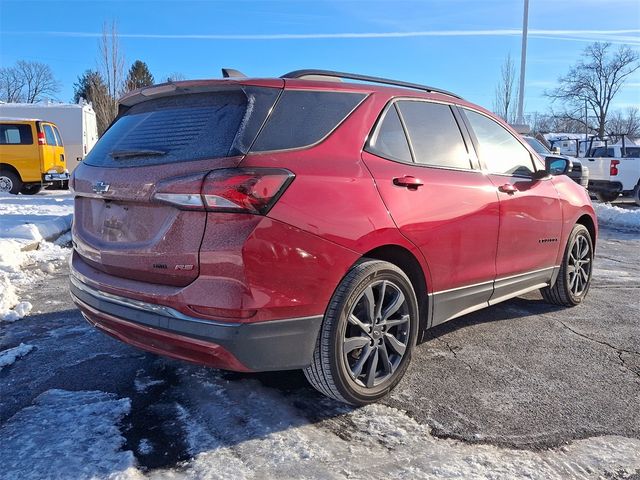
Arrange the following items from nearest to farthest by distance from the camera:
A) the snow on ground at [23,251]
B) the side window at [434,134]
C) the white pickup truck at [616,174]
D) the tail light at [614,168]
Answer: the side window at [434,134] → the snow on ground at [23,251] → the tail light at [614,168] → the white pickup truck at [616,174]

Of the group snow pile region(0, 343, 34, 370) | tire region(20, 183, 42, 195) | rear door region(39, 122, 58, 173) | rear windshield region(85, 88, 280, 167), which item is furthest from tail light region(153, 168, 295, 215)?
tire region(20, 183, 42, 195)

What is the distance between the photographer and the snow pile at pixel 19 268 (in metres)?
4.32

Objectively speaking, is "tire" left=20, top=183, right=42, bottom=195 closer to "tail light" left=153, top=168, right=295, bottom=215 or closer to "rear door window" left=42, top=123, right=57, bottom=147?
"rear door window" left=42, top=123, right=57, bottom=147

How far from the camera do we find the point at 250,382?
10.1ft

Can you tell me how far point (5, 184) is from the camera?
1494cm

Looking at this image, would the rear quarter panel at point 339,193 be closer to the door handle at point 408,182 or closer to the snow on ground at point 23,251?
the door handle at point 408,182

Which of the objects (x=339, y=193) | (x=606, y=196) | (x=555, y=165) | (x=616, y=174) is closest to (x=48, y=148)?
(x=555, y=165)

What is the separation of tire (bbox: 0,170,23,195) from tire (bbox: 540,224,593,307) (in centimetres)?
1490

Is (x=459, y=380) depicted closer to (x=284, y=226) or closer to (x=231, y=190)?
(x=284, y=226)

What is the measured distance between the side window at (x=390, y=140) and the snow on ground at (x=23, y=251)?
10.5 ft

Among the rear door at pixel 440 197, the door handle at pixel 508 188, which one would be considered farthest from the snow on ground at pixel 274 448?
the door handle at pixel 508 188

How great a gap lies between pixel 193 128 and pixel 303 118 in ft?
1.81

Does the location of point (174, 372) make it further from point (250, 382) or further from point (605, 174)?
point (605, 174)

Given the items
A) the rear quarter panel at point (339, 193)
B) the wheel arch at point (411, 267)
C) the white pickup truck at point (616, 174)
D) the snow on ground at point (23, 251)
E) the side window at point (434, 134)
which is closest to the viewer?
the rear quarter panel at point (339, 193)
